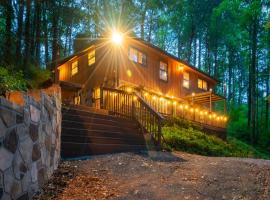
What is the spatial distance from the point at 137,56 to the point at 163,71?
3549 millimetres

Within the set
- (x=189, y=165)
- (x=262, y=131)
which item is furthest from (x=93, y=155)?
(x=262, y=131)

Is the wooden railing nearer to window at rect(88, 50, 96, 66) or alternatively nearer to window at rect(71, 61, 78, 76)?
window at rect(88, 50, 96, 66)

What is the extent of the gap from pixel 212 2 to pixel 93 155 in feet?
121

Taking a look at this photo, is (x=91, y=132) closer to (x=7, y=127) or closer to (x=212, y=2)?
(x=7, y=127)

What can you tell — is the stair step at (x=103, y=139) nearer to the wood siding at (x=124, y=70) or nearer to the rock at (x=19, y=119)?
the rock at (x=19, y=119)

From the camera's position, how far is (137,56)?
22.8 meters

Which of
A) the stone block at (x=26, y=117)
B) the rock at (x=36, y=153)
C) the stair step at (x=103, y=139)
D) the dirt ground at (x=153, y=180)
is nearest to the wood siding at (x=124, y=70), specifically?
the stair step at (x=103, y=139)

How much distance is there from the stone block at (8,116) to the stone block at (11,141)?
120 mm

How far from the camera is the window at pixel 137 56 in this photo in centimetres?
2216

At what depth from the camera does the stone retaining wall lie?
4207 mm

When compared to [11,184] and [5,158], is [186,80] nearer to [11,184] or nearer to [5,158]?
[11,184]

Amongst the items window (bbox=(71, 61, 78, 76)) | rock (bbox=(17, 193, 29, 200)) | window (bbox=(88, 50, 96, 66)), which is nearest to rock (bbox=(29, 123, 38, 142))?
rock (bbox=(17, 193, 29, 200))

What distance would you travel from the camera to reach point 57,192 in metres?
5.81

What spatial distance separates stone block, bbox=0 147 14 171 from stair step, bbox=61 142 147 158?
4.21m
